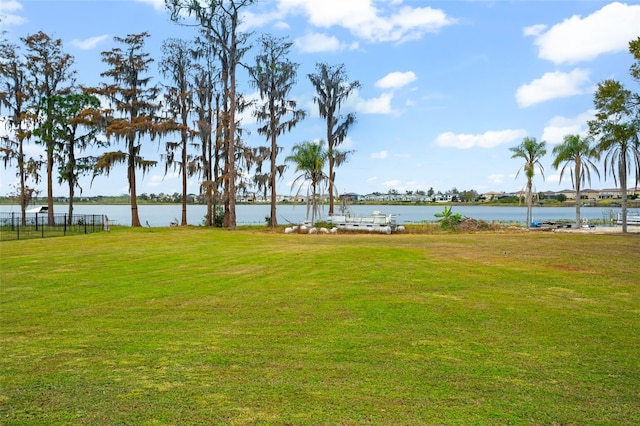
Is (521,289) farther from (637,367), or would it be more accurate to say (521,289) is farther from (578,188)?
(578,188)

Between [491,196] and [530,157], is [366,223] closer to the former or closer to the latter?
[530,157]

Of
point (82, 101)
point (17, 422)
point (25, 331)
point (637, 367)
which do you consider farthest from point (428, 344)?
point (82, 101)

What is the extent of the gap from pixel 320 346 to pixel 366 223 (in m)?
21.3

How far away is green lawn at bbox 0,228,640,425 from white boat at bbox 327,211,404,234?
47.0 feet

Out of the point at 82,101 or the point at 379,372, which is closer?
the point at 379,372

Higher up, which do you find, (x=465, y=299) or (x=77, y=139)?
(x=77, y=139)

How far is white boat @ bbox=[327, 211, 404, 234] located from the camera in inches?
Result: 1022

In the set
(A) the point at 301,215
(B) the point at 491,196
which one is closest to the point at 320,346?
(A) the point at 301,215

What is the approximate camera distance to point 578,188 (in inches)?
1277

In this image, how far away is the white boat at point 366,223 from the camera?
85.2ft

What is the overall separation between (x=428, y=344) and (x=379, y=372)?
116 cm

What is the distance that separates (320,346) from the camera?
5.68m

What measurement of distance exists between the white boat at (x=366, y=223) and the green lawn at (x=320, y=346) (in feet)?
47.0

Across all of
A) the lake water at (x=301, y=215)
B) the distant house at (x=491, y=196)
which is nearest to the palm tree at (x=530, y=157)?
the lake water at (x=301, y=215)
